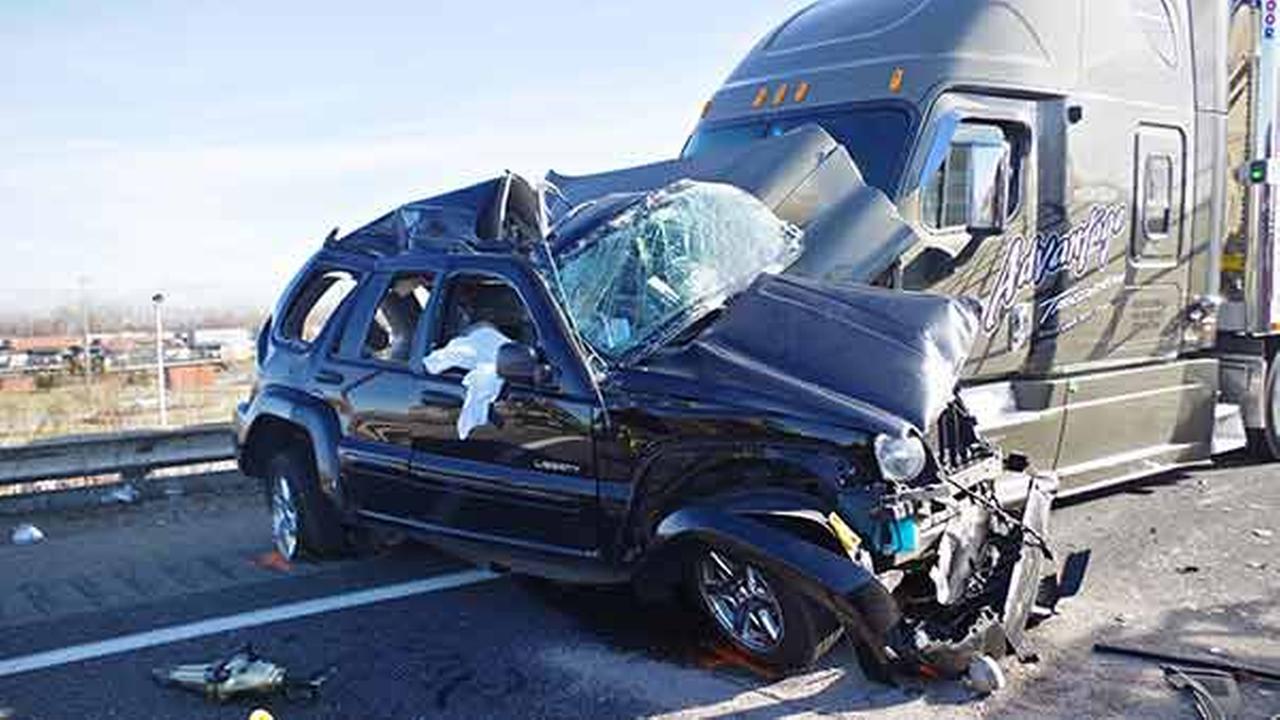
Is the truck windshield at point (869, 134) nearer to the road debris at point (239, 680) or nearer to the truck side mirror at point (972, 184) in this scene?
the truck side mirror at point (972, 184)

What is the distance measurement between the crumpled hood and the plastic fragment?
953 millimetres

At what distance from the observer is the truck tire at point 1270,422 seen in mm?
8945

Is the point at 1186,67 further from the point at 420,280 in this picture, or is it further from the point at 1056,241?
the point at 420,280

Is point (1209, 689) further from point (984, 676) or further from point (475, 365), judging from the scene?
point (475, 365)

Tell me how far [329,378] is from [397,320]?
555 millimetres

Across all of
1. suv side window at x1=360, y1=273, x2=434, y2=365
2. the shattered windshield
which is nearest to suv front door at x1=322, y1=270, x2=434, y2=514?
suv side window at x1=360, y1=273, x2=434, y2=365

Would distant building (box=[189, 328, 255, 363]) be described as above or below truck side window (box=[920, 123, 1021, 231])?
below

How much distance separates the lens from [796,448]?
4.43 metres

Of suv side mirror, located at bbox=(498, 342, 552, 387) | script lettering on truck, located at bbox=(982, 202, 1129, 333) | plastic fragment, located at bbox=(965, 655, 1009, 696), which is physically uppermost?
script lettering on truck, located at bbox=(982, 202, 1129, 333)

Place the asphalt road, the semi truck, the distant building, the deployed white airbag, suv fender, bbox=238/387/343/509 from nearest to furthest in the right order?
the asphalt road, the deployed white airbag, suv fender, bbox=238/387/343/509, the semi truck, the distant building

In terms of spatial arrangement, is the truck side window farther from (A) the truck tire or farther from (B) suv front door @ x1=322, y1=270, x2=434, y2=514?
(A) the truck tire

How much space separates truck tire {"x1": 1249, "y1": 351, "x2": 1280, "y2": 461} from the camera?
8.95 metres

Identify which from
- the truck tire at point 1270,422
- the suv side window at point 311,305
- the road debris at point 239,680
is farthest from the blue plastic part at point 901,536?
the truck tire at point 1270,422

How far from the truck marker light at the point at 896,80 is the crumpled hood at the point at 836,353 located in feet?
7.28
